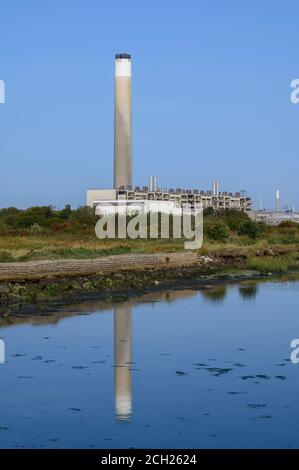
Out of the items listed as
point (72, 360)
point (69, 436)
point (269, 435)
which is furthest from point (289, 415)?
point (72, 360)

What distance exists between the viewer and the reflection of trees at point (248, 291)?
71.5 ft

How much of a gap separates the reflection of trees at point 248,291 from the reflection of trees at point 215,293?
0.47 metres

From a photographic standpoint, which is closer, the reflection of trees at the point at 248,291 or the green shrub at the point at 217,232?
the reflection of trees at the point at 248,291

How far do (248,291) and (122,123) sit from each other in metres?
37.1

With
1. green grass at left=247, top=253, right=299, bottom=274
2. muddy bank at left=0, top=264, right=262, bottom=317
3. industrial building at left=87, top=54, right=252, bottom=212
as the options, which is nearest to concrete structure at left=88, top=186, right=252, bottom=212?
industrial building at left=87, top=54, right=252, bottom=212

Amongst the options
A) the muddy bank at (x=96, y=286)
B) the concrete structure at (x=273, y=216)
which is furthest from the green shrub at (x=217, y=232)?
the concrete structure at (x=273, y=216)

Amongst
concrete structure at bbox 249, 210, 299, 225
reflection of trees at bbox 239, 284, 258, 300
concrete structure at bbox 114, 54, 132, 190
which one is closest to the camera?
reflection of trees at bbox 239, 284, 258, 300

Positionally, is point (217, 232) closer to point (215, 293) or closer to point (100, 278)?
point (100, 278)

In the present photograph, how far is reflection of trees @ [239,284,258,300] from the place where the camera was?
21.8 meters

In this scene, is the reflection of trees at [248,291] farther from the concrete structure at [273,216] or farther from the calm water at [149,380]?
the concrete structure at [273,216]

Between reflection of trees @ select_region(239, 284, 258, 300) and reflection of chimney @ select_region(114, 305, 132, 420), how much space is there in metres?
5.17

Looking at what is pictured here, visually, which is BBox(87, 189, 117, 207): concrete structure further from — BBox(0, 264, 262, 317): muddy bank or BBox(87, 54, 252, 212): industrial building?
BBox(0, 264, 262, 317): muddy bank

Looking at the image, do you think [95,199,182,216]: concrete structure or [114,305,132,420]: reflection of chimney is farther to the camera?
[95,199,182,216]: concrete structure

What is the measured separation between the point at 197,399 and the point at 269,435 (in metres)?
1.54
